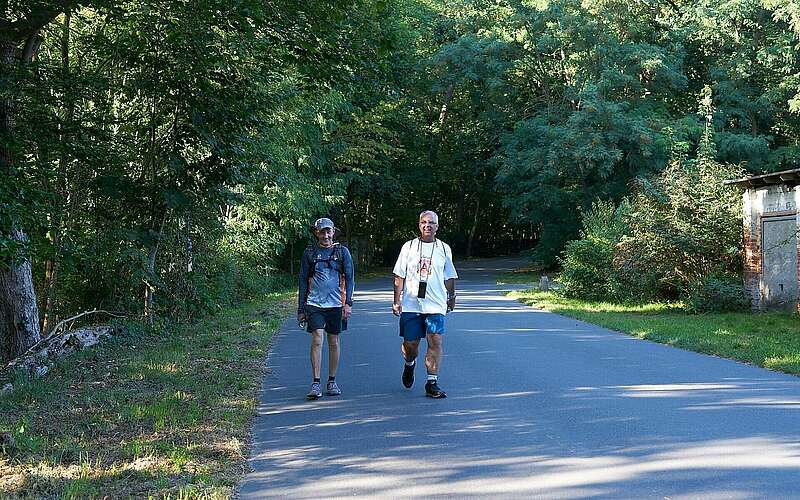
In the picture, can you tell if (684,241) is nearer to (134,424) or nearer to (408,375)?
(408,375)

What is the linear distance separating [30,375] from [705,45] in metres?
35.0

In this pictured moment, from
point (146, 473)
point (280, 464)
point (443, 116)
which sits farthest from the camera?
point (443, 116)

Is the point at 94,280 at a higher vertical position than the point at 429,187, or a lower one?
lower

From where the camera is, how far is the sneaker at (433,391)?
9.06 m

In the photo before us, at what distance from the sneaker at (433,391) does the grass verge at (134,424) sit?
179cm

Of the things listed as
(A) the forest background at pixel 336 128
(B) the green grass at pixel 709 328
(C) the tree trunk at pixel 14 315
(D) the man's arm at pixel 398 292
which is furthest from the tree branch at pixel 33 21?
(B) the green grass at pixel 709 328

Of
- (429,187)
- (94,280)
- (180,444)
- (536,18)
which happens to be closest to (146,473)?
(180,444)

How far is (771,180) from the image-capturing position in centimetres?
1947

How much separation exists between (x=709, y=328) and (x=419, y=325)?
9113 millimetres

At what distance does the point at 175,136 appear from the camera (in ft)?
49.3

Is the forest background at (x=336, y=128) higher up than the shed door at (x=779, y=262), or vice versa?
Result: the forest background at (x=336, y=128)

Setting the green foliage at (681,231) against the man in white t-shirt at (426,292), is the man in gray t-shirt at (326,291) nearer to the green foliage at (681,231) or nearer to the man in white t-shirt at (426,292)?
the man in white t-shirt at (426,292)

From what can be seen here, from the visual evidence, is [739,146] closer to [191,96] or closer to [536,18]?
[536,18]

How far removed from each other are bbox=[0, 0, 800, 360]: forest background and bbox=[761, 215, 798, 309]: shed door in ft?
4.71
